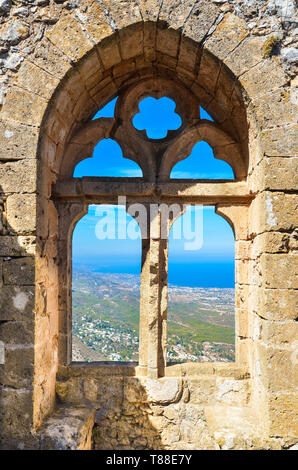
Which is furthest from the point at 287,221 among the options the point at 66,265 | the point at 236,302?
the point at 66,265

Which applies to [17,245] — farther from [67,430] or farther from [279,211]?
[279,211]

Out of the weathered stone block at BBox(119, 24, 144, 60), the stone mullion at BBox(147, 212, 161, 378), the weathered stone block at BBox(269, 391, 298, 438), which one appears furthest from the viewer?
the stone mullion at BBox(147, 212, 161, 378)

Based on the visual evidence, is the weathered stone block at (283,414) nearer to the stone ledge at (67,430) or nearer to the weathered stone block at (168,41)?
the stone ledge at (67,430)

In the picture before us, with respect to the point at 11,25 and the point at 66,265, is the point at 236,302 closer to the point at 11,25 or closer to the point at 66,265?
the point at 66,265

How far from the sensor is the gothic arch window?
3781mm

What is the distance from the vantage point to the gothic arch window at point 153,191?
3.78 metres

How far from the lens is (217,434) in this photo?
310 centimetres

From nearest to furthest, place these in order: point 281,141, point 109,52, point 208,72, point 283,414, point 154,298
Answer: point 283,414
point 281,141
point 109,52
point 208,72
point 154,298

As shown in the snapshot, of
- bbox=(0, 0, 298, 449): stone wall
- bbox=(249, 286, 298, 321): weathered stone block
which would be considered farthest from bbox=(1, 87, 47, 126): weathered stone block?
bbox=(249, 286, 298, 321): weathered stone block

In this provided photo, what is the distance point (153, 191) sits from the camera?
12.5 feet

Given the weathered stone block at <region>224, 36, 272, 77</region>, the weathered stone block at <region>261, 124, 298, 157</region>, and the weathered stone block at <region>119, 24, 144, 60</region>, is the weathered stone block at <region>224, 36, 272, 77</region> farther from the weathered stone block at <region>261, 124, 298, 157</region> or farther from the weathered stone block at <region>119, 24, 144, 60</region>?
the weathered stone block at <region>119, 24, 144, 60</region>

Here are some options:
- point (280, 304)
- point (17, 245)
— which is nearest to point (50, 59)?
point (17, 245)
